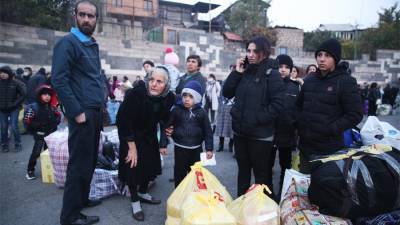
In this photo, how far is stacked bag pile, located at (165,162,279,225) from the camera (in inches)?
87.6

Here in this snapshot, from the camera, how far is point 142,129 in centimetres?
338

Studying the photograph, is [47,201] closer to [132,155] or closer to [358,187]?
[132,155]

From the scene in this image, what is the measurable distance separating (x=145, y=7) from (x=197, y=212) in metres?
30.8

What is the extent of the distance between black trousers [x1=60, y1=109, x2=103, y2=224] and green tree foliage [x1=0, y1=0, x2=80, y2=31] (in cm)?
1545

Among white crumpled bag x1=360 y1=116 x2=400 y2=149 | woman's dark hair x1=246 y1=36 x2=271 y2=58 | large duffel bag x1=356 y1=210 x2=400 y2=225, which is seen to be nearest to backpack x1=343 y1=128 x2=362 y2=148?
white crumpled bag x1=360 y1=116 x2=400 y2=149

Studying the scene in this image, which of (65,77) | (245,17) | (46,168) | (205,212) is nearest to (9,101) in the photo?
(46,168)

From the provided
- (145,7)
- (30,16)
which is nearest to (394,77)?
(145,7)

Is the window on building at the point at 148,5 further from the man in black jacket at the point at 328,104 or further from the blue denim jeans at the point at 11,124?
the man in black jacket at the point at 328,104

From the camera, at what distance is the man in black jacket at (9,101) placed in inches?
252

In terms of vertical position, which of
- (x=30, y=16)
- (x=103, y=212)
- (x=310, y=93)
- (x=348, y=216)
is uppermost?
(x=30, y=16)

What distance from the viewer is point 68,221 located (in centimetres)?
292

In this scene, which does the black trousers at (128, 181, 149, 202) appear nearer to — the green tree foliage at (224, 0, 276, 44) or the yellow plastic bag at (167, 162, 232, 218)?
the yellow plastic bag at (167, 162, 232, 218)

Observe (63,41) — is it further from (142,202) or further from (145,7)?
(145,7)

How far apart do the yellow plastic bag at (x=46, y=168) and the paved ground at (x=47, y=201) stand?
3.6 inches
